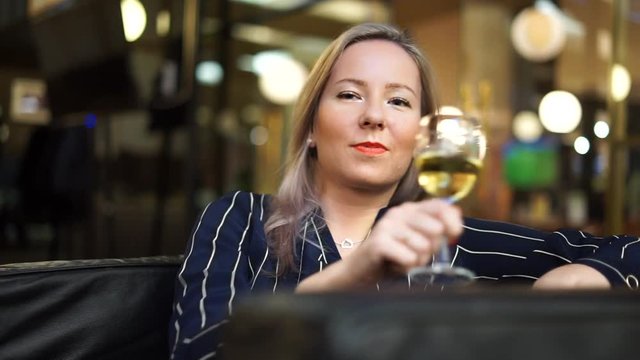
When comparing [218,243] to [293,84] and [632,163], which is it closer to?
[632,163]

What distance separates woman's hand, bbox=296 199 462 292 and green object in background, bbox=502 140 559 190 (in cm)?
624

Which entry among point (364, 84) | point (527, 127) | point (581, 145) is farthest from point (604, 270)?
point (527, 127)

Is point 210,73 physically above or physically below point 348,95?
above

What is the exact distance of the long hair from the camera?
150cm

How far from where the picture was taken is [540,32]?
6.73 m

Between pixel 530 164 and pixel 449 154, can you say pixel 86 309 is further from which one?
pixel 530 164

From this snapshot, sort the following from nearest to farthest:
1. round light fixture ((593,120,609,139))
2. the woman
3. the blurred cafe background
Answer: the woman
the blurred cafe background
round light fixture ((593,120,609,139))

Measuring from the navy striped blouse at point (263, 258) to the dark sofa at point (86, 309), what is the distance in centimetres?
19

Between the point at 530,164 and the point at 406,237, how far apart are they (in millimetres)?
6619

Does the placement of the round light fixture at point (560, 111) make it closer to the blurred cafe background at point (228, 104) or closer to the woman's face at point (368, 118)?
the blurred cafe background at point (228, 104)

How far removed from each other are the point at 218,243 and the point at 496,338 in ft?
2.65

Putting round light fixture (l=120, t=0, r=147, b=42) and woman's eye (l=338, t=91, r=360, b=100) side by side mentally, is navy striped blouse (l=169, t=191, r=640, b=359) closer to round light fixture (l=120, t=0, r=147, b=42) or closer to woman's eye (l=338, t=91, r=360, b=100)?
woman's eye (l=338, t=91, r=360, b=100)

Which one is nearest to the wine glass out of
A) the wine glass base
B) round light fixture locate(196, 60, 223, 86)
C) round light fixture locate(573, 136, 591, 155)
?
the wine glass base

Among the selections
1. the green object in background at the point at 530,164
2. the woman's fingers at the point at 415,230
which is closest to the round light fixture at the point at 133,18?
the woman's fingers at the point at 415,230
